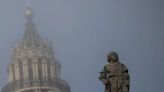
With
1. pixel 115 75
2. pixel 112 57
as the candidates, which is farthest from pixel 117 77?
pixel 112 57

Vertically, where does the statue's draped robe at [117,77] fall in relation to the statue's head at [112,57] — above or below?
below

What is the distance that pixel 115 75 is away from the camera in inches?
937

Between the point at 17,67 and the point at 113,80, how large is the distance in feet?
334

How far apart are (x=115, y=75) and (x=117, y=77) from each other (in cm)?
9

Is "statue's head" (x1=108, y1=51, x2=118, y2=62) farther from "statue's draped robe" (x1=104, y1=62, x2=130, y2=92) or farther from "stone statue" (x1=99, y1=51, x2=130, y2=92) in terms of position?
"statue's draped robe" (x1=104, y1=62, x2=130, y2=92)

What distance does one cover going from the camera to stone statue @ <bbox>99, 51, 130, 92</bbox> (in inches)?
935

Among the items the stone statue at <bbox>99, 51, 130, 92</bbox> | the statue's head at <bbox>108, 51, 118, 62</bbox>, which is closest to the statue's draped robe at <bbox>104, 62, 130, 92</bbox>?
the stone statue at <bbox>99, 51, 130, 92</bbox>

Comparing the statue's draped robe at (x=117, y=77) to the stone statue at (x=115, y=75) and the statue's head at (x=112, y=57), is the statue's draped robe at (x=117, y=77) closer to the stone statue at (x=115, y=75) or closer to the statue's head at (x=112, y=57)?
the stone statue at (x=115, y=75)

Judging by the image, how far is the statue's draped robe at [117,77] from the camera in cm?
2377

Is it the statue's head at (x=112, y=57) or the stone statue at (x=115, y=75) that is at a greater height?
the statue's head at (x=112, y=57)

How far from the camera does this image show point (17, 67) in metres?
125

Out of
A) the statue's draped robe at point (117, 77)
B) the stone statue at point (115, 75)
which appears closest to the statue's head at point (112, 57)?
the stone statue at point (115, 75)

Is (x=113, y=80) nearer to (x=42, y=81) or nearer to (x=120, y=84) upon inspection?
(x=120, y=84)

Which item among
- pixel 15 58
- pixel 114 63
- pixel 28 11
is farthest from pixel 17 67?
pixel 114 63
